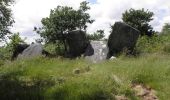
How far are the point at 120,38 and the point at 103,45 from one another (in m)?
1.08

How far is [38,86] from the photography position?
12648 millimetres

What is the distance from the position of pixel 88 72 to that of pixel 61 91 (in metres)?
3.01

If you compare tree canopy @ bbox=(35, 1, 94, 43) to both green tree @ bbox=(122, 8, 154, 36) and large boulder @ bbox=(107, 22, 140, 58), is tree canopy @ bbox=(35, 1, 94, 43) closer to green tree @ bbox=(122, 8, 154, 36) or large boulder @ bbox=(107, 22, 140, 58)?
large boulder @ bbox=(107, 22, 140, 58)

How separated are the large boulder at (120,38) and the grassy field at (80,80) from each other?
5951mm

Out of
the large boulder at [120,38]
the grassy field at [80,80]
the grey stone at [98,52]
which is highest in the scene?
the large boulder at [120,38]

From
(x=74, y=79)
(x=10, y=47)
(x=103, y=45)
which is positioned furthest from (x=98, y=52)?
(x=10, y=47)

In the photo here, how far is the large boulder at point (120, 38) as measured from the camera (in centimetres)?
2264

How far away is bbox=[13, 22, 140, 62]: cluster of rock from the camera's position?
870 inches

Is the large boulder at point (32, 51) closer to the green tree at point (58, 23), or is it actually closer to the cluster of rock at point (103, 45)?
the cluster of rock at point (103, 45)

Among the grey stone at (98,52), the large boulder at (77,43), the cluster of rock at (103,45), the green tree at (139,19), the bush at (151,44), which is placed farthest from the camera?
the green tree at (139,19)

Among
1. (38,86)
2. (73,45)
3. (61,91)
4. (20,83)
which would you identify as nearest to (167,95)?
(61,91)

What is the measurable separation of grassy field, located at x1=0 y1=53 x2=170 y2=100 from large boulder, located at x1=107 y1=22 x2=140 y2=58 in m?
5.95

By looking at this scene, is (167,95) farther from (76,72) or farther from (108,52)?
(108,52)

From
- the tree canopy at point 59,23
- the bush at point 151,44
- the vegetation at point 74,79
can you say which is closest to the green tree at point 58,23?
the tree canopy at point 59,23
